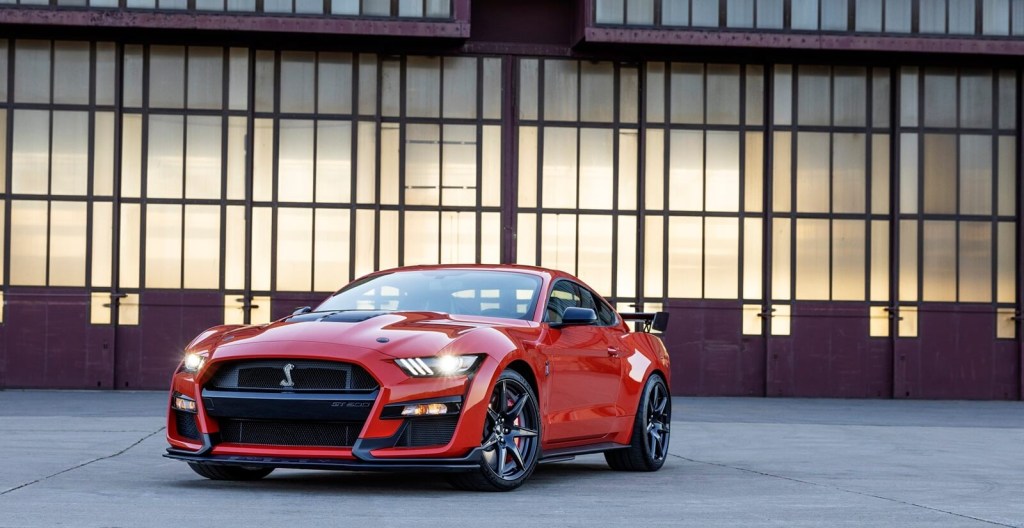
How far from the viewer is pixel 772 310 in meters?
25.3

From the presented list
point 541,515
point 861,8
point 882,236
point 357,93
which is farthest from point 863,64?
point 541,515

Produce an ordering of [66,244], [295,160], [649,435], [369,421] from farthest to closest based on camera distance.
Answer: [295,160] < [66,244] < [649,435] < [369,421]

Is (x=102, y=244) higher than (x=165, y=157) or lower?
lower

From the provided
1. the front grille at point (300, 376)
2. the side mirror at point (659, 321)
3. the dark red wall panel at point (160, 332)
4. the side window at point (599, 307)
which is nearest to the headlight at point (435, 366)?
the front grille at point (300, 376)

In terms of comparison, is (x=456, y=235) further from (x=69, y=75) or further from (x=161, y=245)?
(x=69, y=75)

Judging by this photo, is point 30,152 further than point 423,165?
No

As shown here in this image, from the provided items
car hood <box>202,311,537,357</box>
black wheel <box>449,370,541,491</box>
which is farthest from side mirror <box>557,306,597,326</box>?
black wheel <box>449,370,541,491</box>

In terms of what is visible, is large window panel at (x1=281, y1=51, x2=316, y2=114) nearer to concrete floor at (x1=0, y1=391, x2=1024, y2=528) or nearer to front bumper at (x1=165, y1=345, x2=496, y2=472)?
concrete floor at (x1=0, y1=391, x2=1024, y2=528)

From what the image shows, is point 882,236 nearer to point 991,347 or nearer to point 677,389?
point 991,347

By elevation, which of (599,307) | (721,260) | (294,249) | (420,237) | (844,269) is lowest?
(599,307)

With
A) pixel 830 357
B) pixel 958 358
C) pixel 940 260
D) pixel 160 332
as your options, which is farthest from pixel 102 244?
pixel 958 358

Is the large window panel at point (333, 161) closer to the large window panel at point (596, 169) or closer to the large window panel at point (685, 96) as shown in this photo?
the large window panel at point (596, 169)

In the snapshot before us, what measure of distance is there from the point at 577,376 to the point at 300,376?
86.0 inches

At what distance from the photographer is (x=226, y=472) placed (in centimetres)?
981
